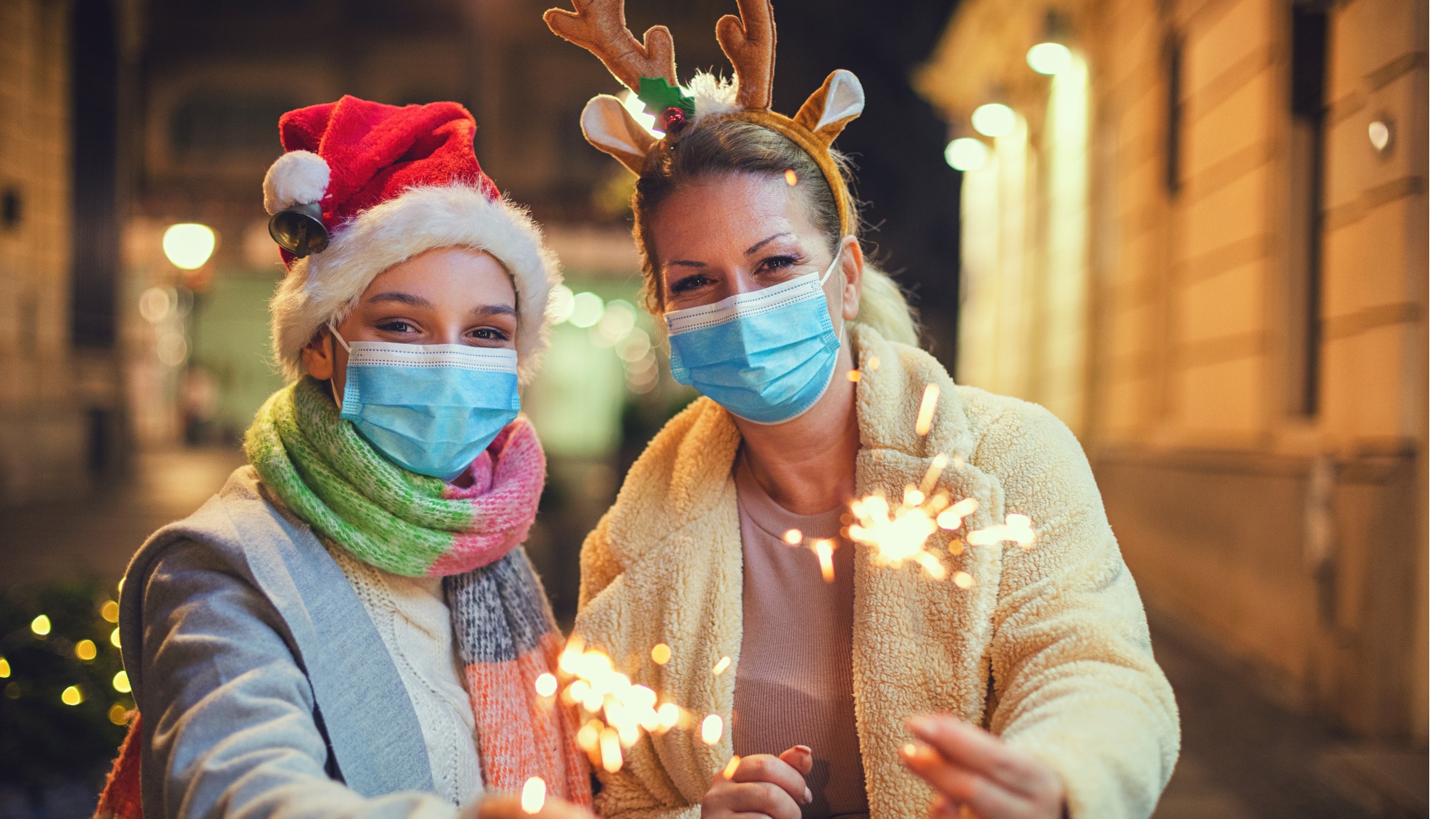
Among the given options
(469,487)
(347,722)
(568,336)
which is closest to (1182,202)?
(469,487)

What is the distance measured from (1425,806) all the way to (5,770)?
478 centimetres

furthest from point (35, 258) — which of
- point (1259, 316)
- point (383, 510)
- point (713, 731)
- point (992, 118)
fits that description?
point (713, 731)

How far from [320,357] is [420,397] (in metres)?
0.24

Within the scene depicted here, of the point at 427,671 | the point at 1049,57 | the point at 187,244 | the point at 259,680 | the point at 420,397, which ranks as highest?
the point at 1049,57

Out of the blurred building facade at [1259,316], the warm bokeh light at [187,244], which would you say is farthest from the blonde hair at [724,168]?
the warm bokeh light at [187,244]

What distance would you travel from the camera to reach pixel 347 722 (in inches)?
60.6

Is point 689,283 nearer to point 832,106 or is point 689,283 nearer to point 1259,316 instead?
point 832,106

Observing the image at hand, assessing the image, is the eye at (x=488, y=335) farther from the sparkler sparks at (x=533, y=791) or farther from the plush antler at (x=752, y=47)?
the sparkler sparks at (x=533, y=791)

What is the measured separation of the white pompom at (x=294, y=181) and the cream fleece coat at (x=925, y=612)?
2.87ft

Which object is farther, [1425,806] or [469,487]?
[1425,806]

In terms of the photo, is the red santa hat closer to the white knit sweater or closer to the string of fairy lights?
the white knit sweater

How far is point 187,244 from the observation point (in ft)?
32.1
